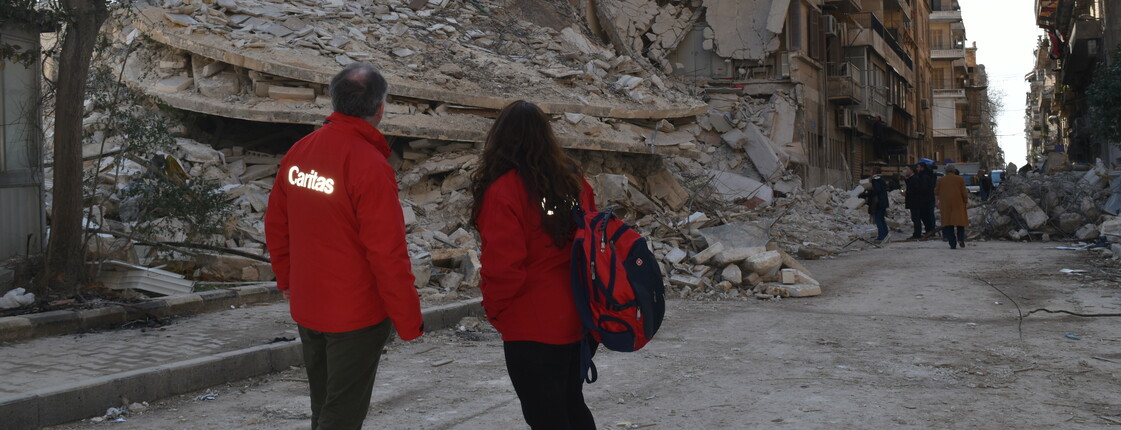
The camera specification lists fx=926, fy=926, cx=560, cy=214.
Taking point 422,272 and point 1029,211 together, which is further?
point 1029,211

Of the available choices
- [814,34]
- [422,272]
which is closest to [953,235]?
[422,272]

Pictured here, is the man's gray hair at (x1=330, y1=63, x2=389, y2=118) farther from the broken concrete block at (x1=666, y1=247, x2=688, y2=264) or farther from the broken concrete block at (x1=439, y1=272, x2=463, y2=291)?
the broken concrete block at (x1=666, y1=247, x2=688, y2=264)

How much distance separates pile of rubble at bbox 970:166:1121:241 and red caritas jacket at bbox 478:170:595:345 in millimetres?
16216

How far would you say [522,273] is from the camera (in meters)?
3.09

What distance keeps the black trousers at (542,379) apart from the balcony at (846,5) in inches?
1366

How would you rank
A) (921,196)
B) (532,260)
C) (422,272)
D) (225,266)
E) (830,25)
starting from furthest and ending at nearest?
(830,25) → (921,196) → (422,272) → (225,266) → (532,260)

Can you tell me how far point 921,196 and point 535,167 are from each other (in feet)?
54.8

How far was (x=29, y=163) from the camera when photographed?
8789 millimetres

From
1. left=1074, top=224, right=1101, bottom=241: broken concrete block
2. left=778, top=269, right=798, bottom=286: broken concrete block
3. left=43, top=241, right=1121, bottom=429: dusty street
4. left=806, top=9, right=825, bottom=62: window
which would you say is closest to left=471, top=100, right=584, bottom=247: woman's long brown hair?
left=43, top=241, right=1121, bottom=429: dusty street

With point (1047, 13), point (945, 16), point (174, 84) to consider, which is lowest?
point (174, 84)

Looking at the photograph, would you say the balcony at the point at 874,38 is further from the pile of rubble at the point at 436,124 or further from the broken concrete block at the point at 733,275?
the broken concrete block at the point at 733,275

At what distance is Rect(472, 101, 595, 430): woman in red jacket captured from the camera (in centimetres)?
312

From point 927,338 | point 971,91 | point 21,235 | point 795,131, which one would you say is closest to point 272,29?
point 21,235

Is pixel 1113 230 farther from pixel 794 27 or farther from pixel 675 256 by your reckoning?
pixel 794 27
